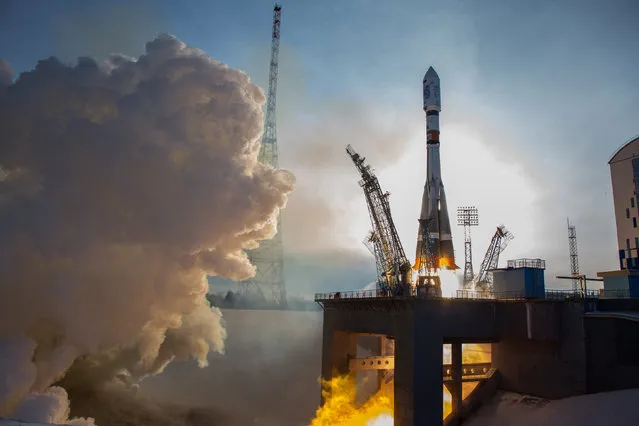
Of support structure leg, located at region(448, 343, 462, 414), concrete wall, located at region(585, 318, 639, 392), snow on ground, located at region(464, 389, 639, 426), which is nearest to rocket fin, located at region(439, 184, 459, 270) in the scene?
support structure leg, located at region(448, 343, 462, 414)

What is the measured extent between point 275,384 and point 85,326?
7709cm

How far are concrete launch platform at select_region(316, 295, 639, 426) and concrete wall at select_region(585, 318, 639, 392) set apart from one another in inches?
2.9

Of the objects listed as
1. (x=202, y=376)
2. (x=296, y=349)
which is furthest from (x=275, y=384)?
(x=296, y=349)

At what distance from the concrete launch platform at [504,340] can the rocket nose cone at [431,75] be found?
3391 cm

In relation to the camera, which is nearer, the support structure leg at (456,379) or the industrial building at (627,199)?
the support structure leg at (456,379)

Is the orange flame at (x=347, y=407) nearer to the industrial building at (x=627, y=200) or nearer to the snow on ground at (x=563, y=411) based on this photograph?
the snow on ground at (x=563, y=411)

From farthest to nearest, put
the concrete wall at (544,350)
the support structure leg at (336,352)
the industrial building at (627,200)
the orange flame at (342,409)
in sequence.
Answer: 1. the industrial building at (627,200)
2. the support structure leg at (336,352)
3. the orange flame at (342,409)
4. the concrete wall at (544,350)

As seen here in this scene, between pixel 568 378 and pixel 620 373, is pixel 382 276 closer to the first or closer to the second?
pixel 568 378

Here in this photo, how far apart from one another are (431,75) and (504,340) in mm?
37417

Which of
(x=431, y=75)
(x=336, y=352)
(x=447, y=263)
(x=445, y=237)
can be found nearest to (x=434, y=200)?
(x=445, y=237)

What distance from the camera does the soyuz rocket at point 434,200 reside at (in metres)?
57.0

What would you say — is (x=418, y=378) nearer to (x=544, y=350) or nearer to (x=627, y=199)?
(x=544, y=350)

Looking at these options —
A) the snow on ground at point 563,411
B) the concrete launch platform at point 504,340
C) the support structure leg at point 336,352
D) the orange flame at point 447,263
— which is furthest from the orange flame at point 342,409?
the orange flame at point 447,263

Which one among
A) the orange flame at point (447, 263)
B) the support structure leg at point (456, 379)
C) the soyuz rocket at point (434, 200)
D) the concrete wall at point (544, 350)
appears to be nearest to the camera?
the concrete wall at point (544, 350)
